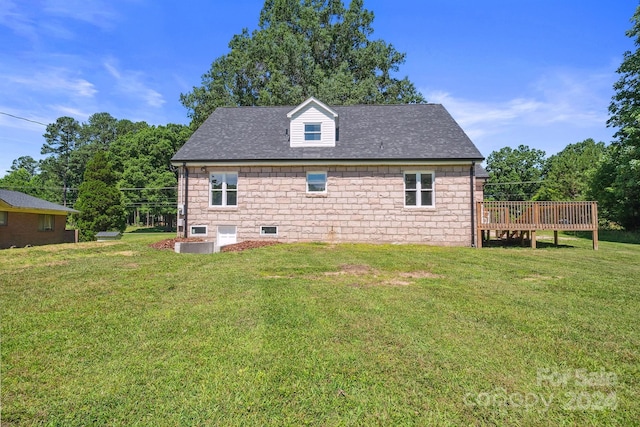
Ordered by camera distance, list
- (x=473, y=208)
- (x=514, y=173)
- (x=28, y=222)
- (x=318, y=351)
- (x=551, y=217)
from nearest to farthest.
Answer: (x=318, y=351), (x=551, y=217), (x=473, y=208), (x=28, y=222), (x=514, y=173)

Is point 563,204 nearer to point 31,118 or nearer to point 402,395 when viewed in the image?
point 402,395

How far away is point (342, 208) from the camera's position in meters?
13.9

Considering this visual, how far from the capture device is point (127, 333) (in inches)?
148

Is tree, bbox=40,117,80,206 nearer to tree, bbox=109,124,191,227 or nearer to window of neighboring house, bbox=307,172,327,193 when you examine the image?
tree, bbox=109,124,191,227

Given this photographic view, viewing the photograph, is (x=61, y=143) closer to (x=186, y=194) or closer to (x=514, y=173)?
(x=186, y=194)

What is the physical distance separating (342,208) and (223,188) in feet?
17.4

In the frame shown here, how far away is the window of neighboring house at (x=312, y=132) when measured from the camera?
48.7ft

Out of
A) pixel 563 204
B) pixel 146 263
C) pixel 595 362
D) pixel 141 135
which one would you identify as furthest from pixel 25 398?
pixel 141 135

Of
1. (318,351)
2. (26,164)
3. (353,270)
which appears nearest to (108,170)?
(353,270)

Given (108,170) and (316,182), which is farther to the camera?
(108,170)

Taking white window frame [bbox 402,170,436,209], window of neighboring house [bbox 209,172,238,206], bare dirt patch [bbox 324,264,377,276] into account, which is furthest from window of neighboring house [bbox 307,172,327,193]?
bare dirt patch [bbox 324,264,377,276]

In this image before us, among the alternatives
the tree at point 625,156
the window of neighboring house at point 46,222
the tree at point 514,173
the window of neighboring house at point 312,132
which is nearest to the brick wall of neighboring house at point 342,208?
the window of neighboring house at point 312,132

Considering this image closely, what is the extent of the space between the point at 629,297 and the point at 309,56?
31.3 m

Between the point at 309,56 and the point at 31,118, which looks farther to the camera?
the point at 309,56
